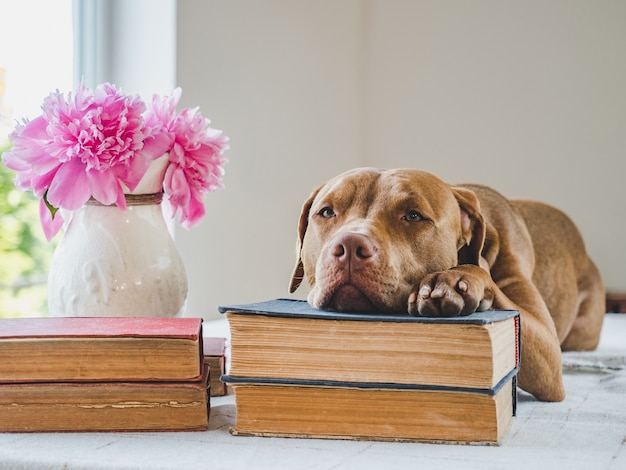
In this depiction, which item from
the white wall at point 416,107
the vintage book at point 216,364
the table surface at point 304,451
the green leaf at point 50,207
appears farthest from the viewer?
the white wall at point 416,107

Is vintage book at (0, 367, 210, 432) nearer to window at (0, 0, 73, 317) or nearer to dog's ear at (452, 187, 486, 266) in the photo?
dog's ear at (452, 187, 486, 266)

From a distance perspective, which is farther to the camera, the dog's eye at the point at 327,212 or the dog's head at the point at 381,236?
the dog's eye at the point at 327,212

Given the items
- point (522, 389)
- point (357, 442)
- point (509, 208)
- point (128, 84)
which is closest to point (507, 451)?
point (357, 442)

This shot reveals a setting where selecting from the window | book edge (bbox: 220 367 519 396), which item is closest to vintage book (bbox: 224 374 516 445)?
book edge (bbox: 220 367 519 396)

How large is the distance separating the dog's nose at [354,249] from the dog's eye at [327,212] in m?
0.20

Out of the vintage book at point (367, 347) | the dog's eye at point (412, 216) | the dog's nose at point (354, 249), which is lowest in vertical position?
the vintage book at point (367, 347)

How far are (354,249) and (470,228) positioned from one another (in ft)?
Answer: 1.18

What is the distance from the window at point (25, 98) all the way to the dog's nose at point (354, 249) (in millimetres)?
1293

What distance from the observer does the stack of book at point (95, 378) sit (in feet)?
3.46

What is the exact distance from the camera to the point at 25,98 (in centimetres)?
225

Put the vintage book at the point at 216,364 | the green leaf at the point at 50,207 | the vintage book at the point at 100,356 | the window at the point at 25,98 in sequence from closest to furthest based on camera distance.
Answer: the vintage book at the point at 100,356 → the vintage book at the point at 216,364 → the green leaf at the point at 50,207 → the window at the point at 25,98

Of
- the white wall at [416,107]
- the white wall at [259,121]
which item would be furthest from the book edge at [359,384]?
the white wall at [416,107]

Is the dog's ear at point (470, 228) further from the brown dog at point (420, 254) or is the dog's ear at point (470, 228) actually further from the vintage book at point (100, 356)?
the vintage book at point (100, 356)

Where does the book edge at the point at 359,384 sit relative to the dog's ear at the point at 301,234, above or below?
below
